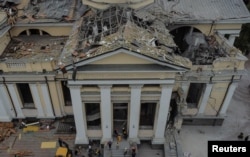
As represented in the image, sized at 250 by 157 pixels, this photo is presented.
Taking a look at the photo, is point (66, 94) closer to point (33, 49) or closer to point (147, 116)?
point (33, 49)

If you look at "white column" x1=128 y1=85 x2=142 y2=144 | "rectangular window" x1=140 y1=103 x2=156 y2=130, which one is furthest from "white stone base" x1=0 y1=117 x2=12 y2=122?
"rectangular window" x1=140 y1=103 x2=156 y2=130

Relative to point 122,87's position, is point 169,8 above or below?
above

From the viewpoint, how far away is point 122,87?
2459cm

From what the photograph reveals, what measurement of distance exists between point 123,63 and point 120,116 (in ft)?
24.3

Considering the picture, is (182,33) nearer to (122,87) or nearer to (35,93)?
(122,87)

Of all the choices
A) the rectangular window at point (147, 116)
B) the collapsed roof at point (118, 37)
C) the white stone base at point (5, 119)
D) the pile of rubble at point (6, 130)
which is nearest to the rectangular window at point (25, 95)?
the white stone base at point (5, 119)

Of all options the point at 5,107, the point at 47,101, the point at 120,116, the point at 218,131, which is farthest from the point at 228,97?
the point at 5,107

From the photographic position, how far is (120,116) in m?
27.8

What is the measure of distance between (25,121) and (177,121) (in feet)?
58.6

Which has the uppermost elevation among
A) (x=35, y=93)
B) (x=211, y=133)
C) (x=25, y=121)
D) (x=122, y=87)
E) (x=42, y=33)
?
(x=42, y=33)

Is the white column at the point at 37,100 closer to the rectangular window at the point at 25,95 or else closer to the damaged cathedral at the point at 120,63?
the damaged cathedral at the point at 120,63

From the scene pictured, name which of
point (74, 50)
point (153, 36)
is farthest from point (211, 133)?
point (74, 50)

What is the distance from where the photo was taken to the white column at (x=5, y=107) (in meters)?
28.2

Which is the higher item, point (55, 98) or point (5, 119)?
point (55, 98)
